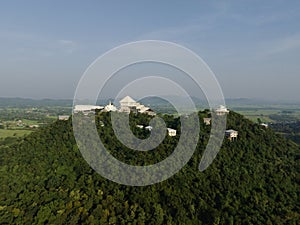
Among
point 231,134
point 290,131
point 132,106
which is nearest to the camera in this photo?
point 231,134

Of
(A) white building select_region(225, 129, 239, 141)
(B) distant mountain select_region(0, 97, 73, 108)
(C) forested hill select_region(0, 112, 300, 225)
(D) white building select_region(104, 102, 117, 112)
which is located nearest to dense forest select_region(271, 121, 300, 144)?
(A) white building select_region(225, 129, 239, 141)

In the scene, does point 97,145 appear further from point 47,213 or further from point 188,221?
point 188,221

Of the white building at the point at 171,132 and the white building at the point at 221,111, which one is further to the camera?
the white building at the point at 221,111

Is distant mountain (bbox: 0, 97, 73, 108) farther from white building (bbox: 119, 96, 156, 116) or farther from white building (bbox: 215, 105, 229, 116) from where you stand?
white building (bbox: 215, 105, 229, 116)

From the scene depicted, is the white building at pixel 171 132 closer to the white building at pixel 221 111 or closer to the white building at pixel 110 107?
the white building at pixel 221 111

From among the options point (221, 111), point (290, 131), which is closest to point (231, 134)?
point (221, 111)

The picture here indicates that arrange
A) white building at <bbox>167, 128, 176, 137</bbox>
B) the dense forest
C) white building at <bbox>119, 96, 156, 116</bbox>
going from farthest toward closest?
the dense forest < white building at <bbox>119, 96, 156, 116</bbox> < white building at <bbox>167, 128, 176, 137</bbox>

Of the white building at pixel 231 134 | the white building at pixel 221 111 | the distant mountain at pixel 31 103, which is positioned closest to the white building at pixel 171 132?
the white building at pixel 231 134

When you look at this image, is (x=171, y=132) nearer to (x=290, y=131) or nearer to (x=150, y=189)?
(x=150, y=189)
